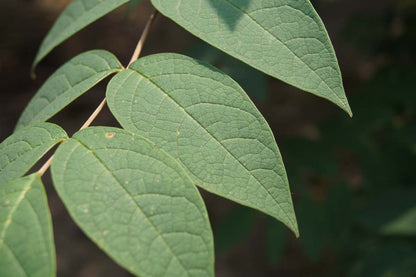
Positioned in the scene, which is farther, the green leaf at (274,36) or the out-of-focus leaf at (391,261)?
the out-of-focus leaf at (391,261)

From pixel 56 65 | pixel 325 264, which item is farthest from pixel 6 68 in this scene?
pixel 325 264

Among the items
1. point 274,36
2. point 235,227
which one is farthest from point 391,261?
point 274,36

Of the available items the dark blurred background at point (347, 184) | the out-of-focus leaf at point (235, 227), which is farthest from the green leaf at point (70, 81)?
the out-of-focus leaf at point (235, 227)

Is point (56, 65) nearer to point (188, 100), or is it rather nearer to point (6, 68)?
point (6, 68)

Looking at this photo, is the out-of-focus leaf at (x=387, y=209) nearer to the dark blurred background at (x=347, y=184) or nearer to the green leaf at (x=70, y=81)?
the dark blurred background at (x=347, y=184)

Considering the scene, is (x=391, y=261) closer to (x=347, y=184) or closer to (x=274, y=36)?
(x=347, y=184)

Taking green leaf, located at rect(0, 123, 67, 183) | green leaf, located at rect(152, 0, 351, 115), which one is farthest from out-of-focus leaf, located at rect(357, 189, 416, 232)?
green leaf, located at rect(0, 123, 67, 183)
